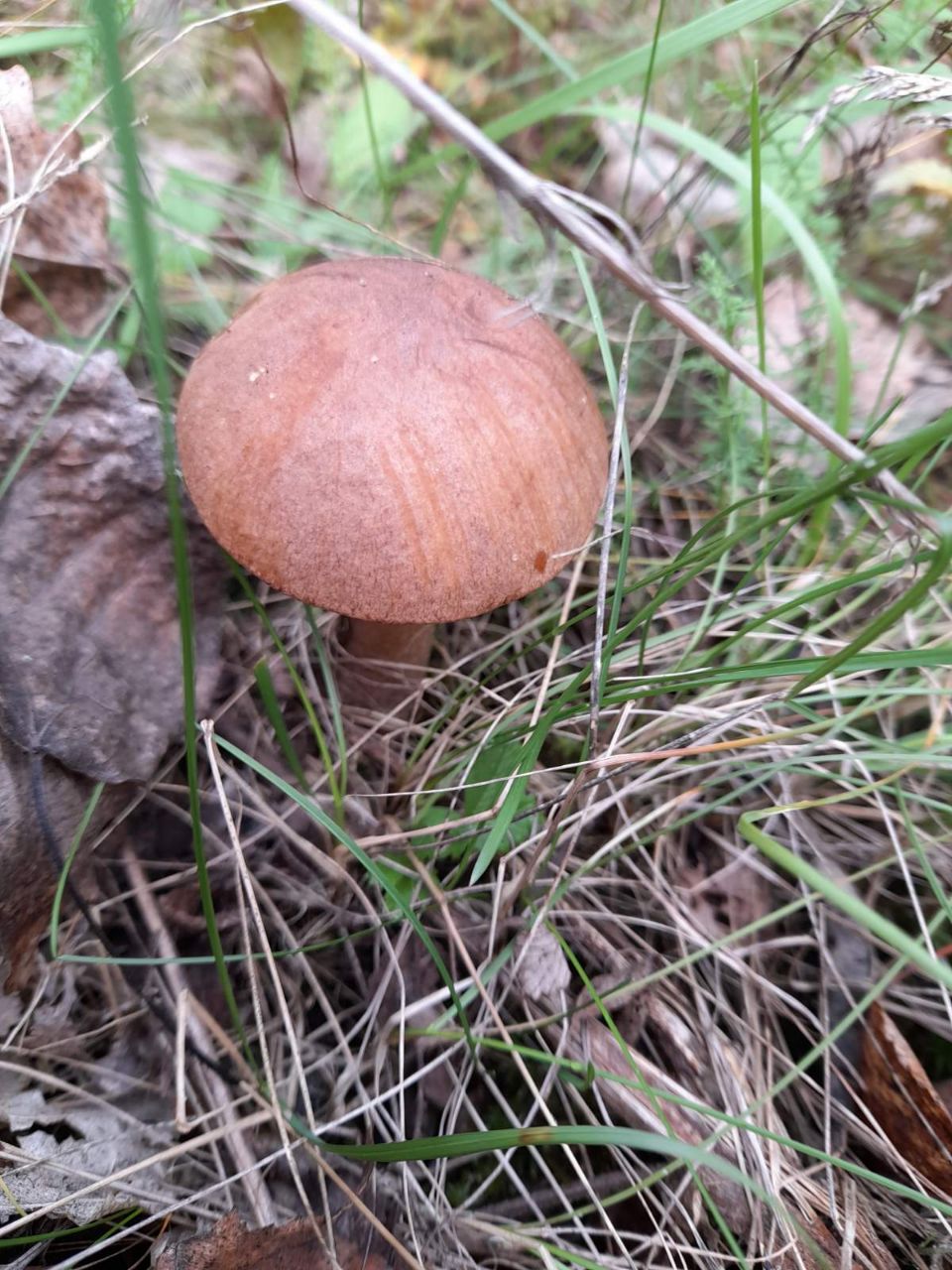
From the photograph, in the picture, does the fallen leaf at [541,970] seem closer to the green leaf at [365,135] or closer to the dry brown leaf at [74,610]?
the dry brown leaf at [74,610]

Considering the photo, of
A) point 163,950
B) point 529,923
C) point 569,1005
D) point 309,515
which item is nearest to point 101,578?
point 309,515

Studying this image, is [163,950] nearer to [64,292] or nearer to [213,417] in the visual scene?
[213,417]

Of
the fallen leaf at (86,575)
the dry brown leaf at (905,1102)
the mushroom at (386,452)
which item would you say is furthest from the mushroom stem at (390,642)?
the dry brown leaf at (905,1102)

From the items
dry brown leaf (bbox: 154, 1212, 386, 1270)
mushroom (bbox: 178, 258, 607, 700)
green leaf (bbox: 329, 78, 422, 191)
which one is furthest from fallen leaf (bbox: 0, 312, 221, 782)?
green leaf (bbox: 329, 78, 422, 191)

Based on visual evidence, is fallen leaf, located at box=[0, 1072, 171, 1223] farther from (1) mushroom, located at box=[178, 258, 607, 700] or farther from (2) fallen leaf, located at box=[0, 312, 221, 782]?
(1) mushroom, located at box=[178, 258, 607, 700]

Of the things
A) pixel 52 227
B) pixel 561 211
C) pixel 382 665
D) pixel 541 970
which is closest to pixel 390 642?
pixel 382 665
